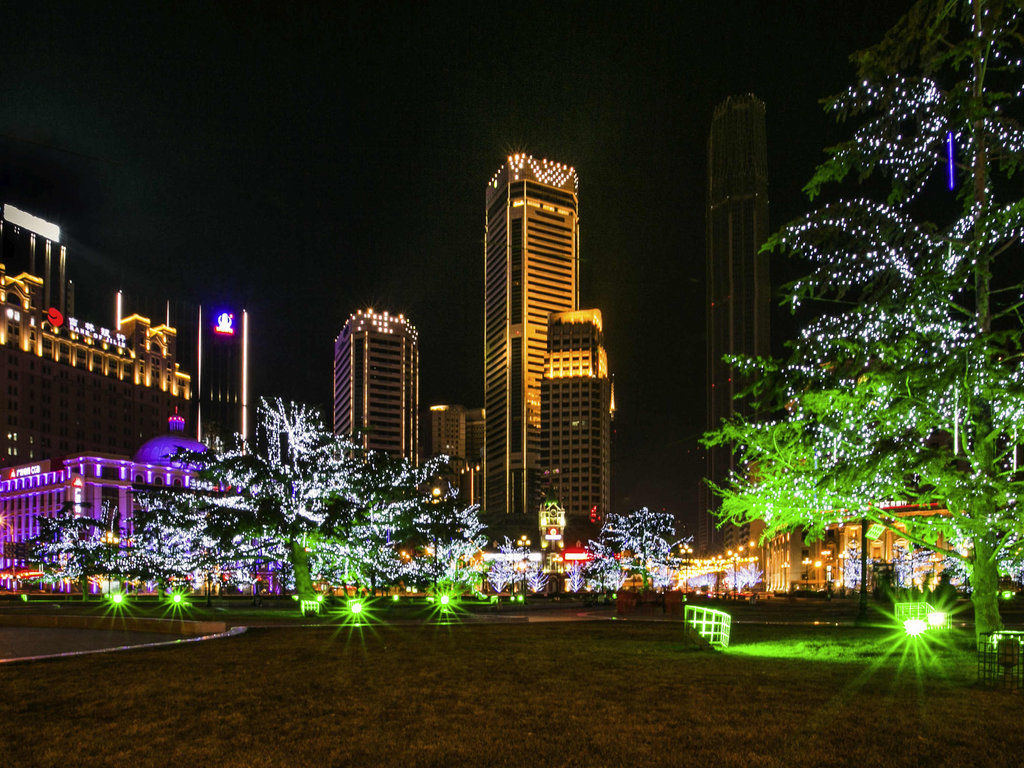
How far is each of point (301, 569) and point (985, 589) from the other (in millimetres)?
25516

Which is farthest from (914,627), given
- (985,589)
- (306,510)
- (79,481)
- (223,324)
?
(79,481)

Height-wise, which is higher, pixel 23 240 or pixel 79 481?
pixel 23 240

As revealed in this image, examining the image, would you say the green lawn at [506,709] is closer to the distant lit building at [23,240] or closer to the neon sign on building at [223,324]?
the distant lit building at [23,240]

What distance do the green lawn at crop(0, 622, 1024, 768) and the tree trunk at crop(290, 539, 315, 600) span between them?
59.8 ft

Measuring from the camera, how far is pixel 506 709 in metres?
10.1

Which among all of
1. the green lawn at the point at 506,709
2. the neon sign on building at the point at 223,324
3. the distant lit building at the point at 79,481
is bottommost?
the distant lit building at the point at 79,481

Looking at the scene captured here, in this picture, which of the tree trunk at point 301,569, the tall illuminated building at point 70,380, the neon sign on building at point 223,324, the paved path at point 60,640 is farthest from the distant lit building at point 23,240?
the tree trunk at point 301,569

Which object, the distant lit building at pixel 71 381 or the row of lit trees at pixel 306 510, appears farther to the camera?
the distant lit building at pixel 71 381

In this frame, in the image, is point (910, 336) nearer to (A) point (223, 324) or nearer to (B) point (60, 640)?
(B) point (60, 640)

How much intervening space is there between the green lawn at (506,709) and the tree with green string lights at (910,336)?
9.55ft

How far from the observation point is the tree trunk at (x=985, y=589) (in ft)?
54.5

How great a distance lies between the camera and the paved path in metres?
19.1

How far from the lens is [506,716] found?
9.71m

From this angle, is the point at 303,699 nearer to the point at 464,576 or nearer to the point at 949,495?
the point at 949,495
